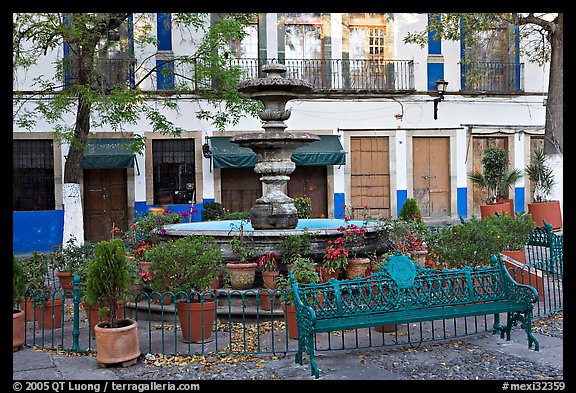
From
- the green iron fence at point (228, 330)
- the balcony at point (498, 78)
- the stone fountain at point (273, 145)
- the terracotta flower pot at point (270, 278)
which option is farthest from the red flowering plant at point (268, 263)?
the balcony at point (498, 78)

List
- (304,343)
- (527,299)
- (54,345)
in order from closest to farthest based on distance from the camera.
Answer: (304,343)
(527,299)
(54,345)

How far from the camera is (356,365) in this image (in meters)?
5.54

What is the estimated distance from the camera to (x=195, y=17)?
13.1 m

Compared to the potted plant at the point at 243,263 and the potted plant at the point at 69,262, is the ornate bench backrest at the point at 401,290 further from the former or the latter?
the potted plant at the point at 69,262

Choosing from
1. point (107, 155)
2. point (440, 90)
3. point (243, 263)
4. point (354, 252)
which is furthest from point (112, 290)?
point (440, 90)

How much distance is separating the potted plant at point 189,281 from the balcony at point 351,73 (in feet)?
40.1

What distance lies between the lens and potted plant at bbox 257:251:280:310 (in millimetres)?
7320

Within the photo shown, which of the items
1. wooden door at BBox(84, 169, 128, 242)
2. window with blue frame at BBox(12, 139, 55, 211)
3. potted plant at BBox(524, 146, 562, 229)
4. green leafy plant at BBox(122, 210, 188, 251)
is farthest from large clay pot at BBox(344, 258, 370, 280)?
window with blue frame at BBox(12, 139, 55, 211)

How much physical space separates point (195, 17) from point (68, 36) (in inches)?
116

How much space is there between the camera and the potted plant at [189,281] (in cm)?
628

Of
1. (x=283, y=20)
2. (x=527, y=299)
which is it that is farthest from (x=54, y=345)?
(x=283, y=20)

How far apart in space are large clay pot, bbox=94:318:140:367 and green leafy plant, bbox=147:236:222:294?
0.81 meters
